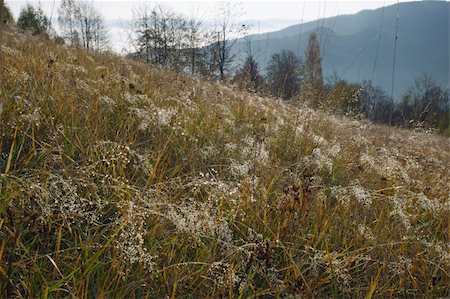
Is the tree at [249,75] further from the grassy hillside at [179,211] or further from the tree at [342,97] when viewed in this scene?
the grassy hillside at [179,211]

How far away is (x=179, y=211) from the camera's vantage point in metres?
1.75

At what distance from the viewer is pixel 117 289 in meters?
1.48

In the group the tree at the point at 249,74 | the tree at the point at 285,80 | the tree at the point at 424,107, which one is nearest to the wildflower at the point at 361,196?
the tree at the point at 424,107

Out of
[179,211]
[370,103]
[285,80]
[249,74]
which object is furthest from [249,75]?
[179,211]

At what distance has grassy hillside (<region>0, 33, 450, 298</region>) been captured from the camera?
1506 mm

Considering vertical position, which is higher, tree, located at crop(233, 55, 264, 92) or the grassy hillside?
tree, located at crop(233, 55, 264, 92)

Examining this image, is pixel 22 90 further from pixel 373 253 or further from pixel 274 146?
pixel 373 253

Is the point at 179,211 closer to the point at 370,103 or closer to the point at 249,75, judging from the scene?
the point at 249,75

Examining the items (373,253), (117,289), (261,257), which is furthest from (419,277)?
(117,289)

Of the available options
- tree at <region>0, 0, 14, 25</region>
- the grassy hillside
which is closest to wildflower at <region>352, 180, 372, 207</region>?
the grassy hillside

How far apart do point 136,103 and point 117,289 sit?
6.78 feet

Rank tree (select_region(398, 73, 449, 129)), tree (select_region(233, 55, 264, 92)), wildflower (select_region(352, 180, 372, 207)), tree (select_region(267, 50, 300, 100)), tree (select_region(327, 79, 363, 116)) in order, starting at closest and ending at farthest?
wildflower (select_region(352, 180, 372, 207)) < tree (select_region(398, 73, 449, 129)) < tree (select_region(327, 79, 363, 116)) < tree (select_region(233, 55, 264, 92)) < tree (select_region(267, 50, 300, 100))

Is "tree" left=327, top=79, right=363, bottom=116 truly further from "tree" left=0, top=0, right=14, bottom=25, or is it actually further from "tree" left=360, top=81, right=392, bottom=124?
"tree" left=0, top=0, right=14, bottom=25

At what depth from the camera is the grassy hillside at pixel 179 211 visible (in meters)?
1.51
